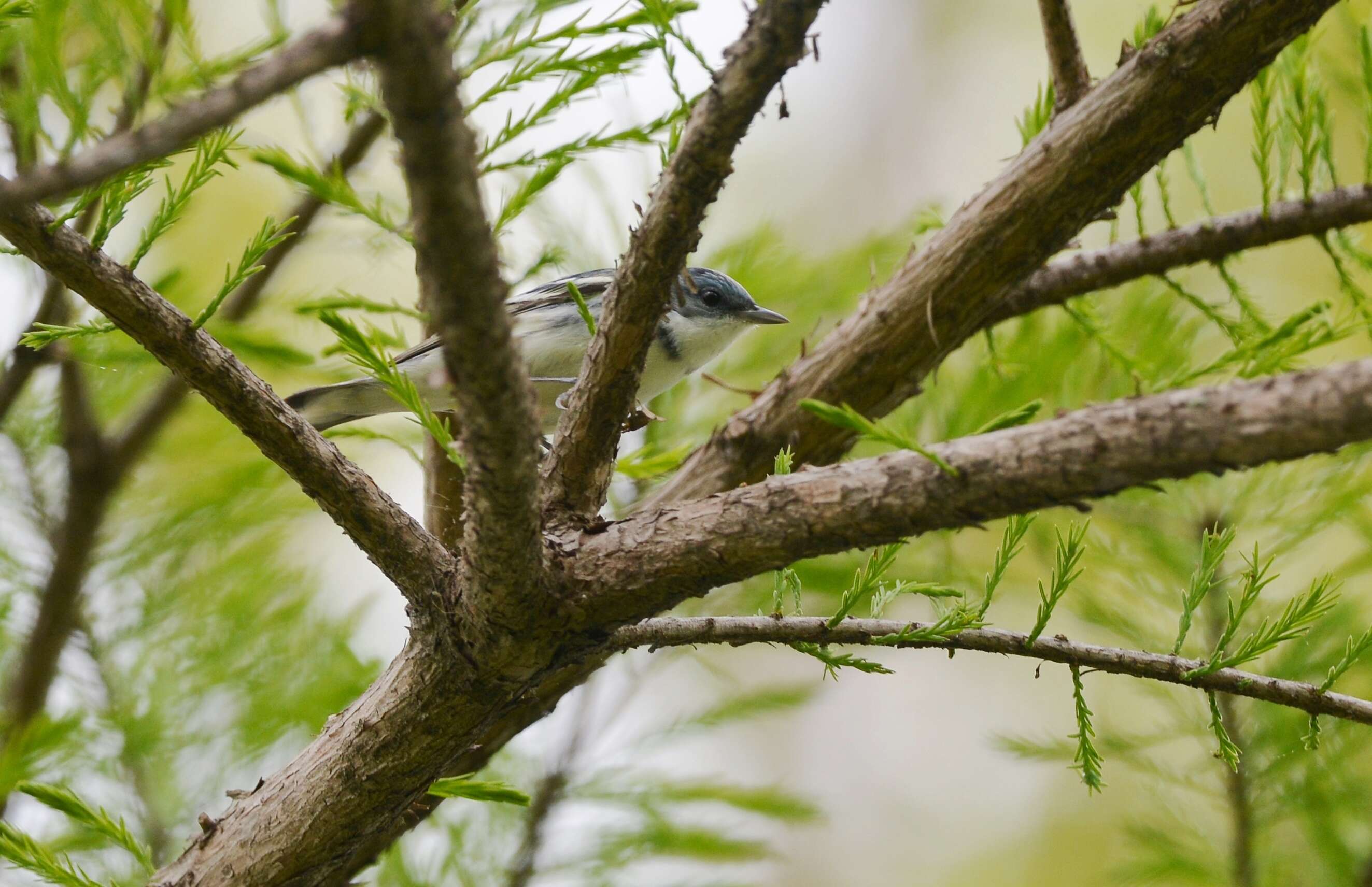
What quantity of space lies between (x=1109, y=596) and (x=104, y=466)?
2.22 meters

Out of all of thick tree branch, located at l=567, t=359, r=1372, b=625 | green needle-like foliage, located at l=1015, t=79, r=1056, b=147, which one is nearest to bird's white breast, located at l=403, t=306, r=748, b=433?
green needle-like foliage, located at l=1015, t=79, r=1056, b=147

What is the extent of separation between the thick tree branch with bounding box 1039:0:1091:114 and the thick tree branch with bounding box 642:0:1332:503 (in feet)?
0.11

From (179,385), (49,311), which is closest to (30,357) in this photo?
(49,311)

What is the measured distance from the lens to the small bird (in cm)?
228

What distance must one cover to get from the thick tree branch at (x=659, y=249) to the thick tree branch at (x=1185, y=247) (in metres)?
0.79

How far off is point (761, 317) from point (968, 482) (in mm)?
1764

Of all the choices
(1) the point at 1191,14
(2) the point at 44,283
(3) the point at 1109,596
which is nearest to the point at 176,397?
(2) the point at 44,283

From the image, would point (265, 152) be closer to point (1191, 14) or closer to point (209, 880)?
point (209, 880)

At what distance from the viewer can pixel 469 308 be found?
0.77 metres

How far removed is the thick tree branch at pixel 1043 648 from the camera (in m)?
1.09

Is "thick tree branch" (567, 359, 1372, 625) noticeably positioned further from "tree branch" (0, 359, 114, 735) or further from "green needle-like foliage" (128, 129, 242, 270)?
"tree branch" (0, 359, 114, 735)

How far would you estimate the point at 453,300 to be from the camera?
0.77 metres

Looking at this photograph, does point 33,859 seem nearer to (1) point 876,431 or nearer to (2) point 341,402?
(1) point 876,431

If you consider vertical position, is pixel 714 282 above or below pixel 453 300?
above
